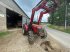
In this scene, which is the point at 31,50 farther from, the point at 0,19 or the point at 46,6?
the point at 0,19

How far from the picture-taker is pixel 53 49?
40.4 ft

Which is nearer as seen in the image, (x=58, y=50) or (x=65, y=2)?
(x=58, y=50)

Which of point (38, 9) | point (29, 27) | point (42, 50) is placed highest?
point (38, 9)

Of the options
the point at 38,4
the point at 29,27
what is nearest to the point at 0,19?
the point at 29,27

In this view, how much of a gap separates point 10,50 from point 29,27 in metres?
6.27

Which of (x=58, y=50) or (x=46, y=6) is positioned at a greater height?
(x=46, y=6)

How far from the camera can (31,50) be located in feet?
40.1

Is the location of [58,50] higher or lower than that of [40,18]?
lower

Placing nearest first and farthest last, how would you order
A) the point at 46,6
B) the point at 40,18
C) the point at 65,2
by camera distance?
the point at 46,6 → the point at 40,18 → the point at 65,2

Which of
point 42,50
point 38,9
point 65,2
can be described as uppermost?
point 65,2

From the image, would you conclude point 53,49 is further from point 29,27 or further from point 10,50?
point 29,27

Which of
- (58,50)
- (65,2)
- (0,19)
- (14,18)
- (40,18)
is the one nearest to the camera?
(58,50)

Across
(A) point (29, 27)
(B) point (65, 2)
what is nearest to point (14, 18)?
(B) point (65, 2)

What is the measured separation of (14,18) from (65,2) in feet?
79.6
